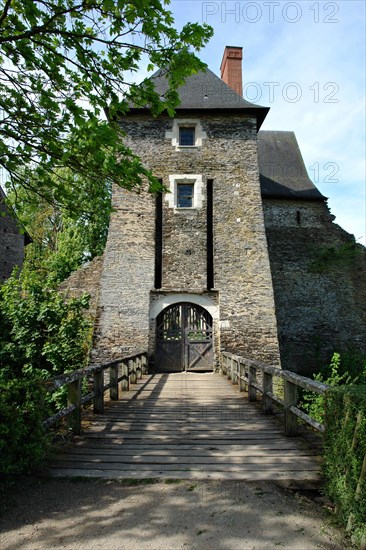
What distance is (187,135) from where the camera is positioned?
13852 mm

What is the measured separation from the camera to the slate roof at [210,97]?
1343 cm

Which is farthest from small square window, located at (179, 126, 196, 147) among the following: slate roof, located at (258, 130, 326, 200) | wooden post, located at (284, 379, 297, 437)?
wooden post, located at (284, 379, 297, 437)

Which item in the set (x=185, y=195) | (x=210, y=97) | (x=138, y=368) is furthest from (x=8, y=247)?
(x=210, y=97)

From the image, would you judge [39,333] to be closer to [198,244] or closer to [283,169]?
[198,244]

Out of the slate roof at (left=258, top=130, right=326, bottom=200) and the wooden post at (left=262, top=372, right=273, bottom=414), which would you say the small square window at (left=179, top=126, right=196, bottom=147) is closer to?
the slate roof at (left=258, top=130, right=326, bottom=200)

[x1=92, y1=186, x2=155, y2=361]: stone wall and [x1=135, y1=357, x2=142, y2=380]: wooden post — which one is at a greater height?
[x1=92, y1=186, x2=155, y2=361]: stone wall

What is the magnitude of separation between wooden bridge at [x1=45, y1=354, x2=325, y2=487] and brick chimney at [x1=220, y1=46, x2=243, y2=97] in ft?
43.9

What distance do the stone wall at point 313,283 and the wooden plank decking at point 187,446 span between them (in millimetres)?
9940

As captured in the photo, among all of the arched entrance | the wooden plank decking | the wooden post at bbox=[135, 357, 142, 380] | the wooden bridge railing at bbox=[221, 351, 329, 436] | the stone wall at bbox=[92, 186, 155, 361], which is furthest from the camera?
the arched entrance

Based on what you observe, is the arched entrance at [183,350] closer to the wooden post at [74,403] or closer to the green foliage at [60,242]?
the wooden post at [74,403]

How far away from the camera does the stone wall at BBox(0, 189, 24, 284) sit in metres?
17.0

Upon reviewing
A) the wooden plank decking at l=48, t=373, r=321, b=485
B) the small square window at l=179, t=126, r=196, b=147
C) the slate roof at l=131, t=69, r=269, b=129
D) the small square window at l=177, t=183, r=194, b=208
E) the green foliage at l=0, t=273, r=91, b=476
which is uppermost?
the slate roof at l=131, t=69, r=269, b=129

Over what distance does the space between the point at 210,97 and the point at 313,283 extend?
825 cm

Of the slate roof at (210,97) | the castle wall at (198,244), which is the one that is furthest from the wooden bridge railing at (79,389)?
the slate roof at (210,97)
